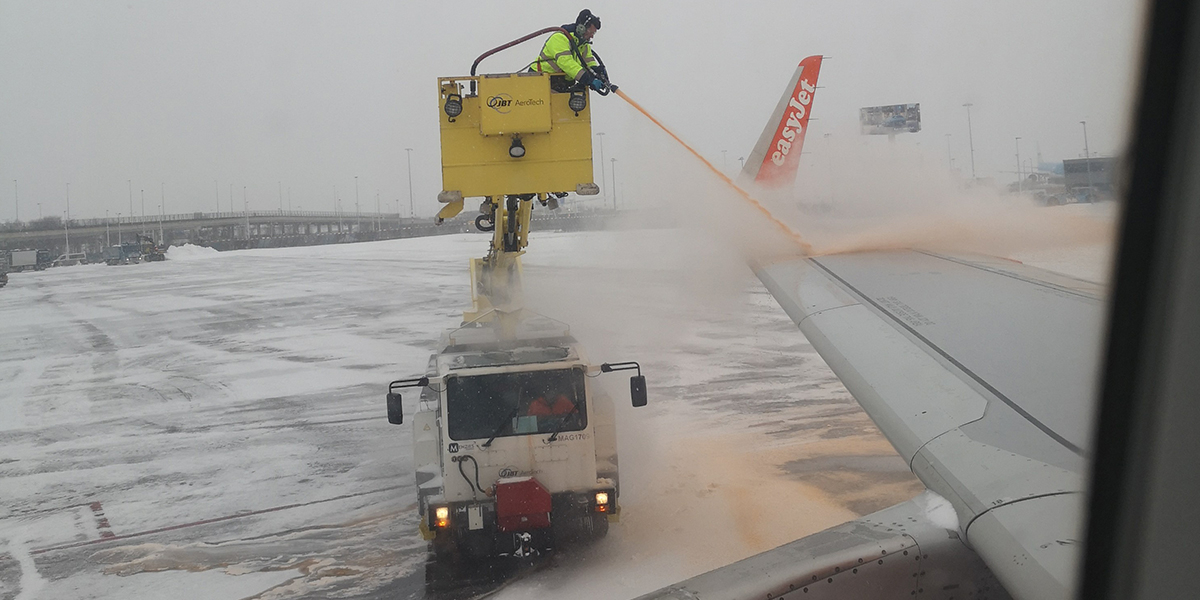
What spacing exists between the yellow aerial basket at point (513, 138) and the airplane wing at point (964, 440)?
10.0 feet

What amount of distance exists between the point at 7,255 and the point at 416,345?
210 ft

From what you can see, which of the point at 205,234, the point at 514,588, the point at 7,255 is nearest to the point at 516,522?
the point at 514,588

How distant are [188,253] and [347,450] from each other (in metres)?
69.6

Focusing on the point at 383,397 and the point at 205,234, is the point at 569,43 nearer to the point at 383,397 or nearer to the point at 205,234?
the point at 383,397

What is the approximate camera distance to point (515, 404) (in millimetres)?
8430

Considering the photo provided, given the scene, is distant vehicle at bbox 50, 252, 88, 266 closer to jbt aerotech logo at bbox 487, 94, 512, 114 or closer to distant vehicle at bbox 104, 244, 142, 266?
distant vehicle at bbox 104, 244, 142, 266

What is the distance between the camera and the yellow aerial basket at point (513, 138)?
8.34 metres

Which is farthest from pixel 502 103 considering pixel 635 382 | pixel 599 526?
pixel 599 526

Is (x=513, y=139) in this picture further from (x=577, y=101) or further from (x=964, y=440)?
(x=964, y=440)

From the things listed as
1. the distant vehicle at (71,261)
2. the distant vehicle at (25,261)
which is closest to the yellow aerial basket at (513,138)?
the distant vehicle at (25,261)

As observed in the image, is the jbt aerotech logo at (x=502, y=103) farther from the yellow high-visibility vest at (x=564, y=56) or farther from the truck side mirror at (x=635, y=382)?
the truck side mirror at (x=635, y=382)

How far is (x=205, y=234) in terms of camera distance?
111000mm

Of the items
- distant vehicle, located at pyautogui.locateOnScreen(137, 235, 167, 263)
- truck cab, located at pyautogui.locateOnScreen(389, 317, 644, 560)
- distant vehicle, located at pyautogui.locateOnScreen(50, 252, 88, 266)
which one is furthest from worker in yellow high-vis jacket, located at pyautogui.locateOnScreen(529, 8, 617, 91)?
distant vehicle, located at pyautogui.locateOnScreen(50, 252, 88, 266)

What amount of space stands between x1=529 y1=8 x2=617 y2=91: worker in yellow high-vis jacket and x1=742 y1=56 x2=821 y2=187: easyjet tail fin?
6.08 metres
